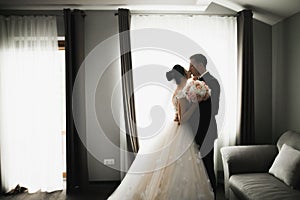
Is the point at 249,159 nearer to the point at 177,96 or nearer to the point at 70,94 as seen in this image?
the point at 177,96

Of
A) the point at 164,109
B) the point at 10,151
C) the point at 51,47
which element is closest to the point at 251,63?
the point at 164,109

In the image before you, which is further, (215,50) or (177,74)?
(215,50)

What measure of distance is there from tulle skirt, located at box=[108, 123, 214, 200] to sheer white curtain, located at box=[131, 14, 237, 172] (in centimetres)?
126

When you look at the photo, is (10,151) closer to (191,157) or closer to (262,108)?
(191,157)

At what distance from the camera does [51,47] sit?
3955 mm

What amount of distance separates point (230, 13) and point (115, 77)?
6.41ft

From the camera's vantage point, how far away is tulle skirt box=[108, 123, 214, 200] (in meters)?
2.49

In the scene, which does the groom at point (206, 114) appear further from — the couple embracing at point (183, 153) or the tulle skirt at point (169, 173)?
the tulle skirt at point (169, 173)

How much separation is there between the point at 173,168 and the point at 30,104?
2.44m

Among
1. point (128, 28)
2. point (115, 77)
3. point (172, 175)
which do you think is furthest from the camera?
point (115, 77)

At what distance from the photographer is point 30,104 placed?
157 inches

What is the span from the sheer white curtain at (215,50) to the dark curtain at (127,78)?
15 centimetres

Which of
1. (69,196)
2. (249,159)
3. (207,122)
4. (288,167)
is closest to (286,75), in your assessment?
(249,159)

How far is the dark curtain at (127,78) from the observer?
3.94 meters
